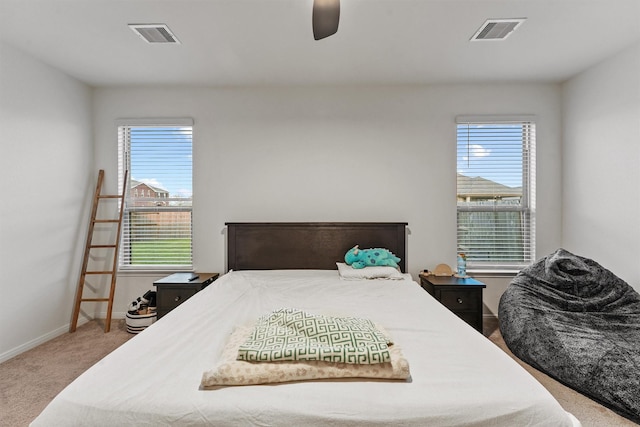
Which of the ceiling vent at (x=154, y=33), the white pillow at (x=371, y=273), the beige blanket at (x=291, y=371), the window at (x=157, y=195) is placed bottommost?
the beige blanket at (x=291, y=371)

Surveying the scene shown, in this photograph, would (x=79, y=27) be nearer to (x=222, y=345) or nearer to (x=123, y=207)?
(x=123, y=207)

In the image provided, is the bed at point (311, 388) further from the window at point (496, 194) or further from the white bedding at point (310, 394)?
the window at point (496, 194)

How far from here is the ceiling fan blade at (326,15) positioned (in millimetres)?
1503

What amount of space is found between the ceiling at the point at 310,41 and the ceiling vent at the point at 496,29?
55 millimetres

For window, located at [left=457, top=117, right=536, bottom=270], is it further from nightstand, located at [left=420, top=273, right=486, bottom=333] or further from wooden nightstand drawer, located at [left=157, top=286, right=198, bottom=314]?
wooden nightstand drawer, located at [left=157, top=286, right=198, bottom=314]

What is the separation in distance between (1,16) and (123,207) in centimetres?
185

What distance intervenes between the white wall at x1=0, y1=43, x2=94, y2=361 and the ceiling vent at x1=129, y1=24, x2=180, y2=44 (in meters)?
1.23

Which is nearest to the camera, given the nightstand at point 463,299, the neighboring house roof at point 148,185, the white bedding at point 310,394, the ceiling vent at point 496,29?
the white bedding at point 310,394

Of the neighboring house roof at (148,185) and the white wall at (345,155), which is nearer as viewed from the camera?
the white wall at (345,155)

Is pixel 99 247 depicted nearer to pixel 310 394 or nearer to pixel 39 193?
pixel 39 193

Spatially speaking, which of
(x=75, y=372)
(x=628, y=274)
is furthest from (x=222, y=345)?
(x=628, y=274)

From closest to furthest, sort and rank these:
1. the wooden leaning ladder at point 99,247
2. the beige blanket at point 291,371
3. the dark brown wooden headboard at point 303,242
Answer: the beige blanket at point 291,371 → the wooden leaning ladder at point 99,247 → the dark brown wooden headboard at point 303,242

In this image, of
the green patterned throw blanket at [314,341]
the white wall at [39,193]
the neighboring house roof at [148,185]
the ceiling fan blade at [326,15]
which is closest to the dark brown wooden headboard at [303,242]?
the neighboring house roof at [148,185]

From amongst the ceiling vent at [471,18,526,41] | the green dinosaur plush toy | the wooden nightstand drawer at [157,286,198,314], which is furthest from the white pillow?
the ceiling vent at [471,18,526,41]
